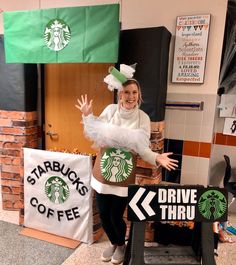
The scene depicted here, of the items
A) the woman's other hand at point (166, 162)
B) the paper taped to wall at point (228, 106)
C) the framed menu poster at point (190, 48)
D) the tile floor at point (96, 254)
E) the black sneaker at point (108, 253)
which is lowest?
the tile floor at point (96, 254)

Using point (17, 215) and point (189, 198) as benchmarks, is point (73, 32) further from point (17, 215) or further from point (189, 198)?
point (17, 215)

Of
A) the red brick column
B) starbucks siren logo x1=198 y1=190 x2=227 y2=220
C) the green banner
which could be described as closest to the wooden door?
the red brick column

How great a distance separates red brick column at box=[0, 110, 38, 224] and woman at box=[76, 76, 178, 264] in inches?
42.7

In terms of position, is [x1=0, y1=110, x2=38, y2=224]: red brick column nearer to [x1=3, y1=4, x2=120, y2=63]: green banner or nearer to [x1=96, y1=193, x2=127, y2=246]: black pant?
[x1=3, y1=4, x2=120, y2=63]: green banner

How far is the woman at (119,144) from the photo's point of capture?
174 cm

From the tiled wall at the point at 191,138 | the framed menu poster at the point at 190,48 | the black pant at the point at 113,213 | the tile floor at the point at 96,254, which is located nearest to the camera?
the black pant at the point at 113,213

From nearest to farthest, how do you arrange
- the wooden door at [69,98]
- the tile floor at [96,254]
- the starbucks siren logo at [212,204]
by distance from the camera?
the starbucks siren logo at [212,204] → the tile floor at [96,254] → the wooden door at [69,98]

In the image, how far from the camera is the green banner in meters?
1.96

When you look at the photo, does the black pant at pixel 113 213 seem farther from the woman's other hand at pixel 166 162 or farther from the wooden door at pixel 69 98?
the wooden door at pixel 69 98

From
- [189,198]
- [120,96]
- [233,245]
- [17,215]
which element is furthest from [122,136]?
[17,215]

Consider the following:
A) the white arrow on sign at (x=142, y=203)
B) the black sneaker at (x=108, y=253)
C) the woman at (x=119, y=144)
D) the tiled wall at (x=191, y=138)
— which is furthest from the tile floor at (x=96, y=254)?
the white arrow on sign at (x=142, y=203)

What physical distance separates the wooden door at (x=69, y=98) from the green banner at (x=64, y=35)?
52 cm

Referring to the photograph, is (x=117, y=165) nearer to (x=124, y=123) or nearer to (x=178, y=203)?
(x=124, y=123)

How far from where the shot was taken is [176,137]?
2.47 m
